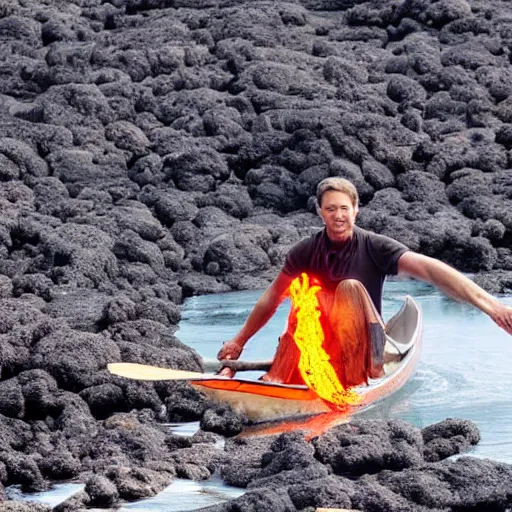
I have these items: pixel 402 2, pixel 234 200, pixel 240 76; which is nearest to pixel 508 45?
pixel 402 2

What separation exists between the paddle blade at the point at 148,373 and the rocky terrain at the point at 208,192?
22 cm

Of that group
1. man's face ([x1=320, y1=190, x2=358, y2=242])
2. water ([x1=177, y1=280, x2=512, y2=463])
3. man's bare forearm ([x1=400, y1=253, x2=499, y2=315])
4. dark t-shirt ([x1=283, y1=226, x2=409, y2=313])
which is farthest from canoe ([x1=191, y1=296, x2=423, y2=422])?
man's bare forearm ([x1=400, y1=253, x2=499, y2=315])

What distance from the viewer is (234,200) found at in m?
16.7

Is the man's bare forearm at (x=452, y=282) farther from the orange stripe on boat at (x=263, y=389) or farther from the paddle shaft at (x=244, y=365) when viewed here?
the paddle shaft at (x=244, y=365)

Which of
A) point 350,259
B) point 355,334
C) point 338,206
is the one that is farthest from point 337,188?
point 355,334

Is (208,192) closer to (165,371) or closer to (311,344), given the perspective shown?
(165,371)

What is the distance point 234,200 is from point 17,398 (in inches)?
296

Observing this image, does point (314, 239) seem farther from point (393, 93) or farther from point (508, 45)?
point (508, 45)

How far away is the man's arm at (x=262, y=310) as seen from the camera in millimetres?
9242

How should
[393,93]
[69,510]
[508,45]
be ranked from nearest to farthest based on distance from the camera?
[69,510] → [393,93] → [508,45]

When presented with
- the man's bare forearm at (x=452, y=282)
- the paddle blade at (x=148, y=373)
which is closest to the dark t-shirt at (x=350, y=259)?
the man's bare forearm at (x=452, y=282)

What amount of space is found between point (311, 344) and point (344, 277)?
43cm

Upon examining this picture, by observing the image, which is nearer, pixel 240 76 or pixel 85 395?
pixel 85 395

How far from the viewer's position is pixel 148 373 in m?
9.48
